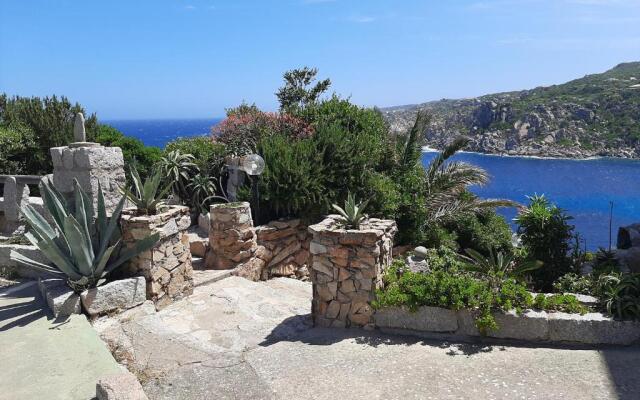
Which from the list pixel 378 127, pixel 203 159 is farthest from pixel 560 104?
pixel 203 159

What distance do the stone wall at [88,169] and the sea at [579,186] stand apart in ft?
49.9

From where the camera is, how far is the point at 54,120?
47.1 ft

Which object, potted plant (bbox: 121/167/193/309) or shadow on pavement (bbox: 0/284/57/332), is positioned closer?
shadow on pavement (bbox: 0/284/57/332)

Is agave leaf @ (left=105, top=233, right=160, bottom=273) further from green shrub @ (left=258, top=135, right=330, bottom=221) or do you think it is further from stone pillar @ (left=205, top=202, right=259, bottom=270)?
green shrub @ (left=258, top=135, right=330, bottom=221)

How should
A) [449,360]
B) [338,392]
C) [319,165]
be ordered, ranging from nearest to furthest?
[338,392]
[449,360]
[319,165]

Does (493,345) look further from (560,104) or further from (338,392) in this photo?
(560,104)

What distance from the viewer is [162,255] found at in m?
6.59

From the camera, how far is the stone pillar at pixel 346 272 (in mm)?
5625

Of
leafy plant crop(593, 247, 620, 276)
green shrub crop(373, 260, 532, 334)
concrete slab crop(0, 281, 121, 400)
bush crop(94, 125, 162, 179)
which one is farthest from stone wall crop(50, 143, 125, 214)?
bush crop(94, 125, 162, 179)

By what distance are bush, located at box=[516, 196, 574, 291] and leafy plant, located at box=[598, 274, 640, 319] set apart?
6.80 feet

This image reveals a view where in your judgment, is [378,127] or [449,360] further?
[378,127]

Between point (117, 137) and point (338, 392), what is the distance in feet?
44.6

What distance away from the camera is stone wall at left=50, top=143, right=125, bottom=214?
6.80 meters

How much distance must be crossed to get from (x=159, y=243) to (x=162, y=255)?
18cm
